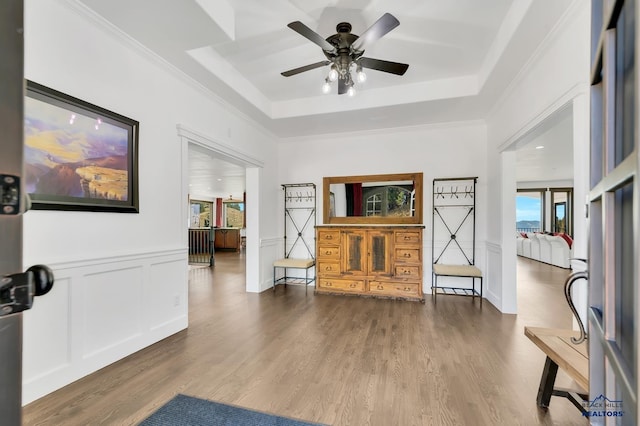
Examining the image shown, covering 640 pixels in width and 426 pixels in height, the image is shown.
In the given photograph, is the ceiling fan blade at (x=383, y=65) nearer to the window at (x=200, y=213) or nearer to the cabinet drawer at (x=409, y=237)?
the cabinet drawer at (x=409, y=237)

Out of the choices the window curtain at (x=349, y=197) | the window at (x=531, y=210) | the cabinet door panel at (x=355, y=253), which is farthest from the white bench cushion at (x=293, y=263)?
the window at (x=531, y=210)

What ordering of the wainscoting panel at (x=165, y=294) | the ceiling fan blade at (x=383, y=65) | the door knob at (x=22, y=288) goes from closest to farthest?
the door knob at (x=22, y=288)
the ceiling fan blade at (x=383, y=65)
the wainscoting panel at (x=165, y=294)

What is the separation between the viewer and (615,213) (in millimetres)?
777

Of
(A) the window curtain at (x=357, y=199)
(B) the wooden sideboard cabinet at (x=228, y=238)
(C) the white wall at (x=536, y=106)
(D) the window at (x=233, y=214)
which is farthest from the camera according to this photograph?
(D) the window at (x=233, y=214)

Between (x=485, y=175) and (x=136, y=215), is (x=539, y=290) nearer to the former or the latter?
(x=485, y=175)

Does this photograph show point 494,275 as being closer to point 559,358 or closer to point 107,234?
point 559,358

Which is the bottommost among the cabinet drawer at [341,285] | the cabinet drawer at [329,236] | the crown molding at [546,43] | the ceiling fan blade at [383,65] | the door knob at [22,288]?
the cabinet drawer at [341,285]

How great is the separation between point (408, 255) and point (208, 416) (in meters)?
3.20

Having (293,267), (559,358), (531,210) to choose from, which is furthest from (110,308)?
(531,210)

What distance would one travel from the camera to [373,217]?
482cm

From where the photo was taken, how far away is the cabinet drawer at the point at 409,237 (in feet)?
13.6

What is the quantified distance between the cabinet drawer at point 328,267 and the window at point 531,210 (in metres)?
9.02

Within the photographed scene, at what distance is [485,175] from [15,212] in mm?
4957

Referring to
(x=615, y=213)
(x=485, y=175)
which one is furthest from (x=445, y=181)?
(x=615, y=213)
